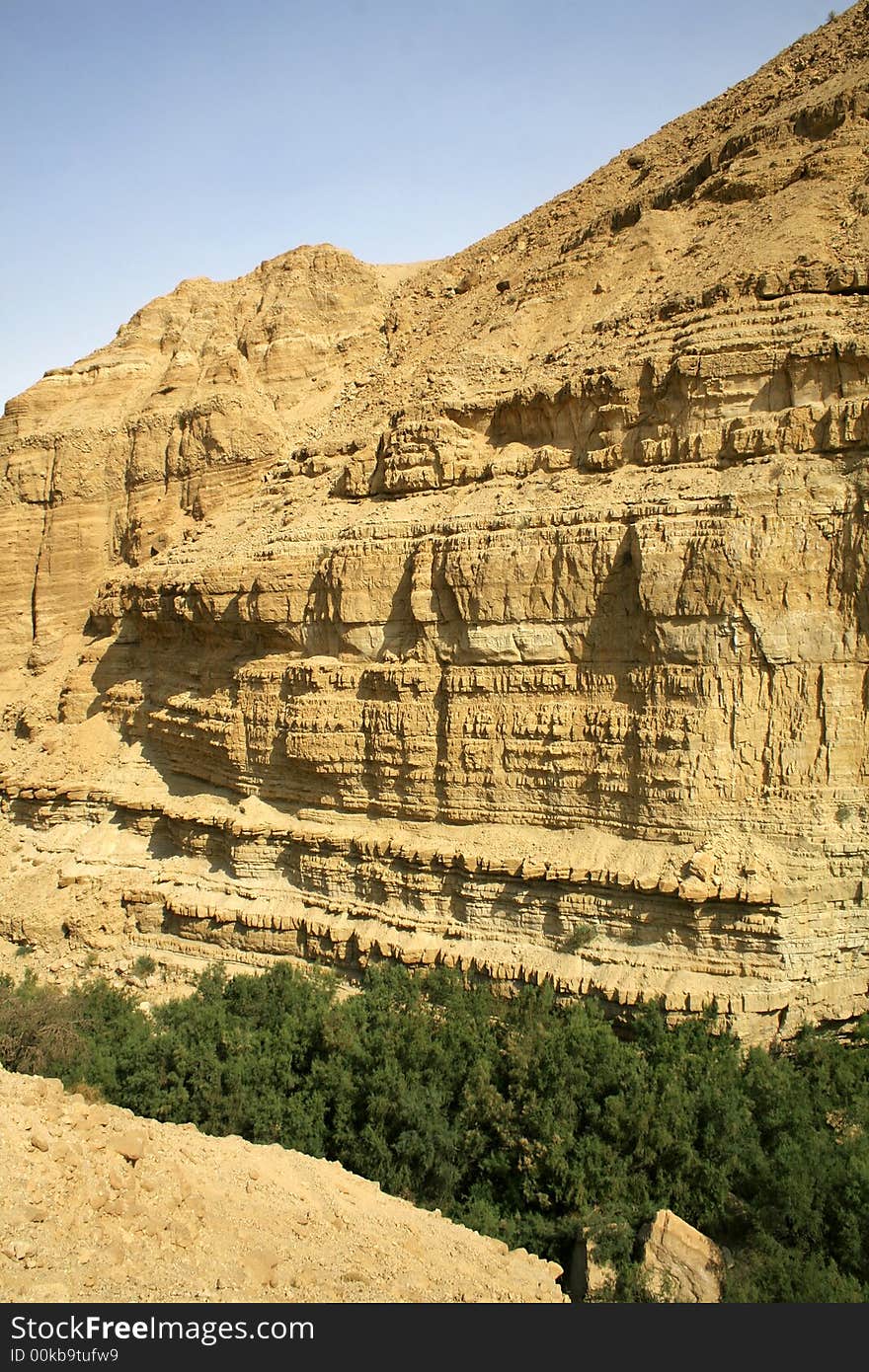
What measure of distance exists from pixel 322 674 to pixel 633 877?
253 inches

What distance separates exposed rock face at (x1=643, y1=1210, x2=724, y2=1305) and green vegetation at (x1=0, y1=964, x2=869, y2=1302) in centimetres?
23

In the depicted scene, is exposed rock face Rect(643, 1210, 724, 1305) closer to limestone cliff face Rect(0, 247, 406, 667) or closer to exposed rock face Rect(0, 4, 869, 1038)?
exposed rock face Rect(0, 4, 869, 1038)

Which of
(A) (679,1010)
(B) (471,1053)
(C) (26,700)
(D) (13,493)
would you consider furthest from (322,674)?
(D) (13,493)

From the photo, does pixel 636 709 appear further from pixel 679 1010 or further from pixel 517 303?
pixel 517 303

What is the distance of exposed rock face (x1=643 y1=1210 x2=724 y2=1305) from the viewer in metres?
9.45

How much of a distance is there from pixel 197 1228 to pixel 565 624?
356 inches

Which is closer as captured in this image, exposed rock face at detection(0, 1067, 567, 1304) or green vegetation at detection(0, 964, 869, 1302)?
exposed rock face at detection(0, 1067, 567, 1304)

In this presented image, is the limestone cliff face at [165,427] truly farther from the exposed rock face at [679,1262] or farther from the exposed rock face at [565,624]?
the exposed rock face at [679,1262]

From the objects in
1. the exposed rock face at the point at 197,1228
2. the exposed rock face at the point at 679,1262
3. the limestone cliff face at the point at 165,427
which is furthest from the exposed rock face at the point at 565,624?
the exposed rock face at the point at 197,1228

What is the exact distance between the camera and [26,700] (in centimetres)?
2494

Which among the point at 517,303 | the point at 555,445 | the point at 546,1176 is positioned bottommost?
the point at 546,1176

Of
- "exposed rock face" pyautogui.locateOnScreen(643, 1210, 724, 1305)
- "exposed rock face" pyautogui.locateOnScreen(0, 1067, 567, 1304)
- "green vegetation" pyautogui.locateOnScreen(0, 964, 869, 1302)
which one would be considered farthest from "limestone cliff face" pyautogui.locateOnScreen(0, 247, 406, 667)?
"exposed rock face" pyautogui.locateOnScreen(643, 1210, 724, 1305)

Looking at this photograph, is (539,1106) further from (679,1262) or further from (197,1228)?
(197,1228)

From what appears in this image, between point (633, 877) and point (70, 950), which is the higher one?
point (633, 877)
